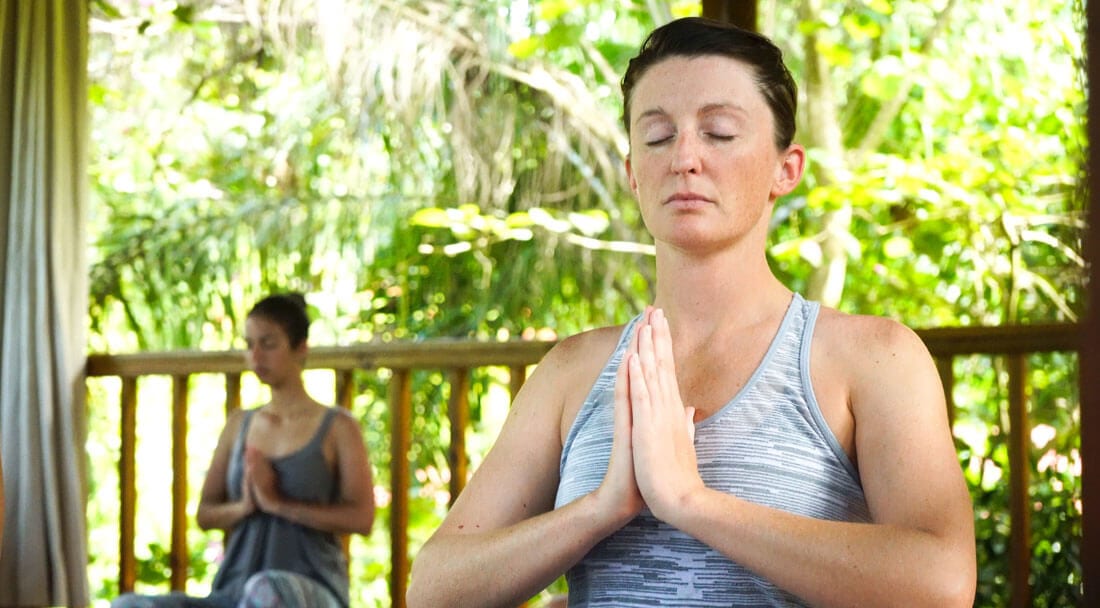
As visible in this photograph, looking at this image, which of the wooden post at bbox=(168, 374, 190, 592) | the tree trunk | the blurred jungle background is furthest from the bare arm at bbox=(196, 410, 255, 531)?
the tree trunk

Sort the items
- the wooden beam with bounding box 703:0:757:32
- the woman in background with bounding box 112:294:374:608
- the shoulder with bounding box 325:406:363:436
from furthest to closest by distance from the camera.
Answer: the shoulder with bounding box 325:406:363:436
the woman in background with bounding box 112:294:374:608
the wooden beam with bounding box 703:0:757:32

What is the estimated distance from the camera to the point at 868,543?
97 centimetres

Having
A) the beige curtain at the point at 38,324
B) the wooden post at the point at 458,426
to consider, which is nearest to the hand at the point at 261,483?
the wooden post at the point at 458,426

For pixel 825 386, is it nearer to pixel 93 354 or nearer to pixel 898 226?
pixel 93 354

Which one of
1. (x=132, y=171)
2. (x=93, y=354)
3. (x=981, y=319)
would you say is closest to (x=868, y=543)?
(x=93, y=354)

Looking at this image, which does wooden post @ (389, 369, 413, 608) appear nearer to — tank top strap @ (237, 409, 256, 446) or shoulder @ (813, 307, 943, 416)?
tank top strap @ (237, 409, 256, 446)

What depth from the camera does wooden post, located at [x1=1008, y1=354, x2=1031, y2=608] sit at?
8.19ft

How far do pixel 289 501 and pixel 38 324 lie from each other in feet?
3.65

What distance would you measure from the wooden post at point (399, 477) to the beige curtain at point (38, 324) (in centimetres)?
108

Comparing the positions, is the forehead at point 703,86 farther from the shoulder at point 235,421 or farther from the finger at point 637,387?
the shoulder at point 235,421

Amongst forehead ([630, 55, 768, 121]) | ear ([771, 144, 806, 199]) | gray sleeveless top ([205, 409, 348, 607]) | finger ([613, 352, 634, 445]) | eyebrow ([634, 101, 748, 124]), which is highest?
forehead ([630, 55, 768, 121])

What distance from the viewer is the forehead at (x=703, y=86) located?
1141mm

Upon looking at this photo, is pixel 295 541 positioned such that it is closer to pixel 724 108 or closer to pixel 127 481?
pixel 127 481

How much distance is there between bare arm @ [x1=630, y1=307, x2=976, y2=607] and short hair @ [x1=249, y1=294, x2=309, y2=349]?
2.07 metres
